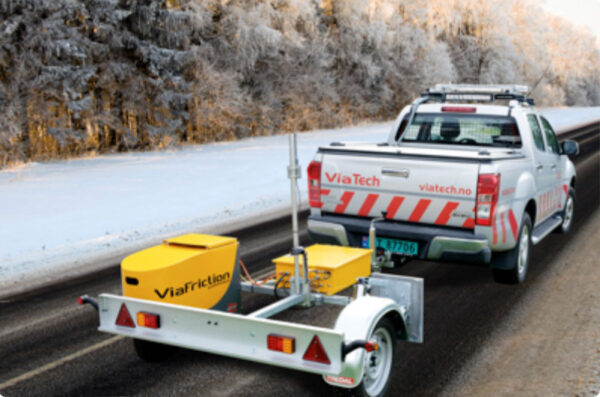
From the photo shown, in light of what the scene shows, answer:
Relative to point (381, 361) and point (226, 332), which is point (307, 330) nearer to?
point (226, 332)

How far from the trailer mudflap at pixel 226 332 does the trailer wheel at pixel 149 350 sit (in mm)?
554

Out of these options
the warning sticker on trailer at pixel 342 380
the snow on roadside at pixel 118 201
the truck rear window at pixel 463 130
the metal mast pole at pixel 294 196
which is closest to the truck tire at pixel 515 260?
the truck rear window at pixel 463 130

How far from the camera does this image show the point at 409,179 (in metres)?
6.57

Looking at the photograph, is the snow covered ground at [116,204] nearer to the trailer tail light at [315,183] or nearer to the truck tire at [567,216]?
the trailer tail light at [315,183]

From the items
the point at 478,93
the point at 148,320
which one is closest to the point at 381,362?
the point at 148,320

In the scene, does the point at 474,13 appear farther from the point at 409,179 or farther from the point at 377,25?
the point at 409,179

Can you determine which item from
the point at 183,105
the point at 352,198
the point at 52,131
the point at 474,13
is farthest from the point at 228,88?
the point at 474,13

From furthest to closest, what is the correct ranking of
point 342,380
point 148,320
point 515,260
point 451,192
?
point 515,260 < point 451,192 < point 148,320 < point 342,380

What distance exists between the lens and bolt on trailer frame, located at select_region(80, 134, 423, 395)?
396 cm

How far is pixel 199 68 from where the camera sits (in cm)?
2786

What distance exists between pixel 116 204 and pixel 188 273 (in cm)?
911

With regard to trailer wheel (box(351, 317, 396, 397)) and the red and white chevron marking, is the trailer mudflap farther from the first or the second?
the red and white chevron marking

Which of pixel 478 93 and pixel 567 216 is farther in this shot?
pixel 567 216

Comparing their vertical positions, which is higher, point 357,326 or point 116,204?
point 357,326
